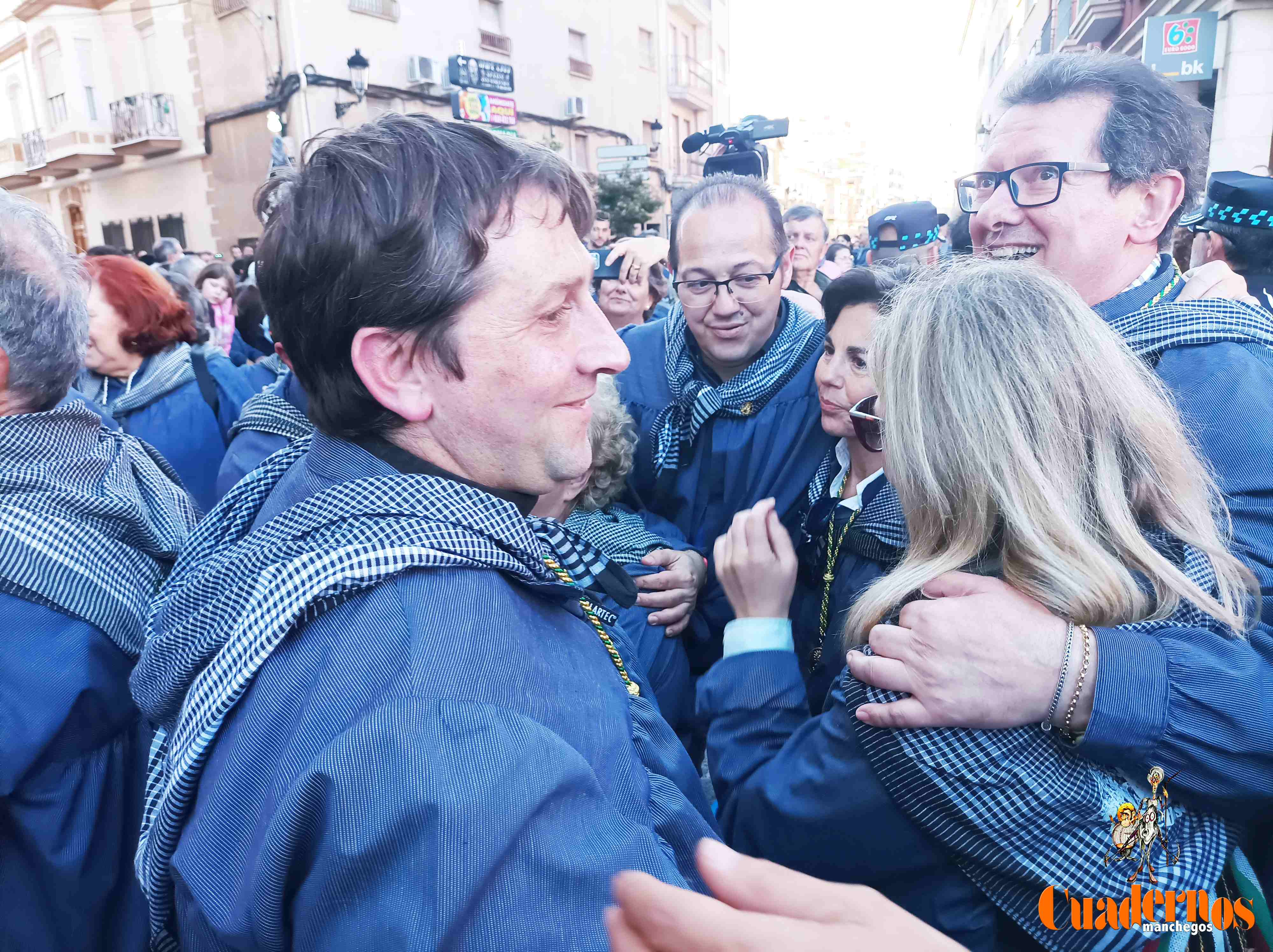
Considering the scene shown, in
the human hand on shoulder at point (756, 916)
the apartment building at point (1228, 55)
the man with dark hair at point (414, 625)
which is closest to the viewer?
the human hand on shoulder at point (756, 916)

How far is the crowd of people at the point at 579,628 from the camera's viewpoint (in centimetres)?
84

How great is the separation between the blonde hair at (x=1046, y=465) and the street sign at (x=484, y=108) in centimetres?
1734

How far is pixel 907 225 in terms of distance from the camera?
569 centimetres

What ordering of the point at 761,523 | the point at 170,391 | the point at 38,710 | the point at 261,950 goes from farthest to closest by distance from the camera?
the point at 170,391, the point at 761,523, the point at 38,710, the point at 261,950

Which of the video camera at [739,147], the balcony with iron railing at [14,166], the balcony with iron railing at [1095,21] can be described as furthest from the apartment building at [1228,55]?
the balcony with iron railing at [14,166]

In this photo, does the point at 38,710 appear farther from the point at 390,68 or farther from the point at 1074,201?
the point at 390,68

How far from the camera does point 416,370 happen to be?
1.17 metres

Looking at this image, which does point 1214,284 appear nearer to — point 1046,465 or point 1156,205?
point 1156,205

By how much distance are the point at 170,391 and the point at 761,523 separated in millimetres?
2664

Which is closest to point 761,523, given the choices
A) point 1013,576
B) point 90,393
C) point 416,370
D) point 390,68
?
point 1013,576

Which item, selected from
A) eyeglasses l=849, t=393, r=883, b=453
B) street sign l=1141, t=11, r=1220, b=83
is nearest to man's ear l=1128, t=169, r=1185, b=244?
eyeglasses l=849, t=393, r=883, b=453

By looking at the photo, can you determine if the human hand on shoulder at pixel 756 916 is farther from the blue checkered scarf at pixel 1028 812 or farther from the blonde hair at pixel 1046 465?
the blonde hair at pixel 1046 465

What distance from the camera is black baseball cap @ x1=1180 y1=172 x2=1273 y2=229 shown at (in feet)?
9.87

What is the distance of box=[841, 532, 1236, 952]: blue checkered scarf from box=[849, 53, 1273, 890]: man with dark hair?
2 centimetres
